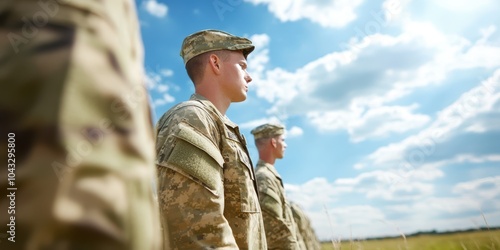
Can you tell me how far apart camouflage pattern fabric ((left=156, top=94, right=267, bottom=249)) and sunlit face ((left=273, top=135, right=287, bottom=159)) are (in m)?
4.60

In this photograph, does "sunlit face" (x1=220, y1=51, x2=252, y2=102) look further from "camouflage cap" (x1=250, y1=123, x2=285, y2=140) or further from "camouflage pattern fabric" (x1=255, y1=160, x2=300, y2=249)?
"camouflage cap" (x1=250, y1=123, x2=285, y2=140)

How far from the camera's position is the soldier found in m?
2.43

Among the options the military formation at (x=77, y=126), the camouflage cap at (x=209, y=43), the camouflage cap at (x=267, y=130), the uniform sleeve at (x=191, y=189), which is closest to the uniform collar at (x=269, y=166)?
the camouflage cap at (x=267, y=130)

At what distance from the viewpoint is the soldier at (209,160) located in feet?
7.98

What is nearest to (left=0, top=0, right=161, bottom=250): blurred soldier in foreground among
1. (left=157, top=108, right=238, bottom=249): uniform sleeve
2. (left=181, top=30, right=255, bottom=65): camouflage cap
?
(left=157, top=108, right=238, bottom=249): uniform sleeve

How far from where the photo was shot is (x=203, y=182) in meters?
2.49

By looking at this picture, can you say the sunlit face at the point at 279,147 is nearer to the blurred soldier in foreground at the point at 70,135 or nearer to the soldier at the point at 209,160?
the soldier at the point at 209,160

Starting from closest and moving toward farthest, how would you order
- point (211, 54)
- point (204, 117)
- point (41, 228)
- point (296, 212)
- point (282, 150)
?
point (41, 228)
point (204, 117)
point (211, 54)
point (282, 150)
point (296, 212)

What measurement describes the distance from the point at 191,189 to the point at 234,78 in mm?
1283

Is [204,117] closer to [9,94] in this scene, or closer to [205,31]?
[205,31]

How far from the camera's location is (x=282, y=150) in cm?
784

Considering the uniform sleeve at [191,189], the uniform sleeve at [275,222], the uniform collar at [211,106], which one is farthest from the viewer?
the uniform sleeve at [275,222]

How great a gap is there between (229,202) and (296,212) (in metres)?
7.00

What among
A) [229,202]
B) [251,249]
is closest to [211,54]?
[229,202]
